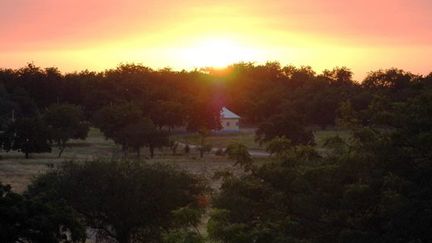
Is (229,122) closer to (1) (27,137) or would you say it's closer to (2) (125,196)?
(1) (27,137)

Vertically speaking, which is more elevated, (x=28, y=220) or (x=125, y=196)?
(x=28, y=220)

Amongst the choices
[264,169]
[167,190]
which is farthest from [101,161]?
[264,169]

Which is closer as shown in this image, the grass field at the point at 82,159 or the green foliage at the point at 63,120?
the grass field at the point at 82,159

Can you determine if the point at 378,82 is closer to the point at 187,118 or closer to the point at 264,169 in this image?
the point at 187,118

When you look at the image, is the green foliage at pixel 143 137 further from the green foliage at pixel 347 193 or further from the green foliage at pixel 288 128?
the green foliage at pixel 347 193

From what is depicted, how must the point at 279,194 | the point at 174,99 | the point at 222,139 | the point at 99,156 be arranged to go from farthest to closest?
the point at 174,99 → the point at 222,139 → the point at 99,156 → the point at 279,194

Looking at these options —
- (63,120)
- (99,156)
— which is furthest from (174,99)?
(99,156)

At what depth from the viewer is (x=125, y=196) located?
26484 millimetres

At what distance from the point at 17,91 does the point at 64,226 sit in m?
112

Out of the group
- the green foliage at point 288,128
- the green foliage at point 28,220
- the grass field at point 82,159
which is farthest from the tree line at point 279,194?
the green foliage at point 288,128

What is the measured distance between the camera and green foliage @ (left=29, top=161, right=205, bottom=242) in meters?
26.5

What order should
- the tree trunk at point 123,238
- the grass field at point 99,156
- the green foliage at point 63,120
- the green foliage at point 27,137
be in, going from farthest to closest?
1. the green foliage at point 63,120
2. the green foliage at point 27,137
3. the grass field at point 99,156
4. the tree trunk at point 123,238

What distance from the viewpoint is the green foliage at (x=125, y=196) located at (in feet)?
86.9

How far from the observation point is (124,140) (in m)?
71.7
